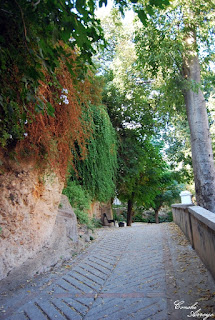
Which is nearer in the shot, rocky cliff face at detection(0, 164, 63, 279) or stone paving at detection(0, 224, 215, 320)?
stone paving at detection(0, 224, 215, 320)

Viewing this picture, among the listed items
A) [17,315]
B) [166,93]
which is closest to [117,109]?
[166,93]

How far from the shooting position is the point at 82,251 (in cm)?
659

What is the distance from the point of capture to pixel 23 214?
189 inches

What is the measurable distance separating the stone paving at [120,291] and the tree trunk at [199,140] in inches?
89.1

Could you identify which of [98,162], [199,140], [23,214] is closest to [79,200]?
[98,162]

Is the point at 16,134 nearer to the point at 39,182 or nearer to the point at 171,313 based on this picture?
the point at 39,182

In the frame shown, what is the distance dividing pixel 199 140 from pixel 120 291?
529 centimetres

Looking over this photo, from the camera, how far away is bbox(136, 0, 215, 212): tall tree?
294 inches

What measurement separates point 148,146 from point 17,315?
537 inches

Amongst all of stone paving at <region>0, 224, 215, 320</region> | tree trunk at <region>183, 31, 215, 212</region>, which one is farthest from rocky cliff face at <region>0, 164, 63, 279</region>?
tree trunk at <region>183, 31, 215, 212</region>

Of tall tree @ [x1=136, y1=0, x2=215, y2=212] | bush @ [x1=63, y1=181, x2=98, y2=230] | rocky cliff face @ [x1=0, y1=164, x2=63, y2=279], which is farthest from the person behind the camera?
bush @ [x1=63, y1=181, x2=98, y2=230]

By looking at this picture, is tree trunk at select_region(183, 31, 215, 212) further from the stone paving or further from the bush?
the bush

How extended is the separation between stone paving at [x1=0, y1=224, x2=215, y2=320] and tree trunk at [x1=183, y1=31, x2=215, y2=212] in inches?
89.1

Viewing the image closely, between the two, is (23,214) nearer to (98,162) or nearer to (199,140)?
(98,162)
